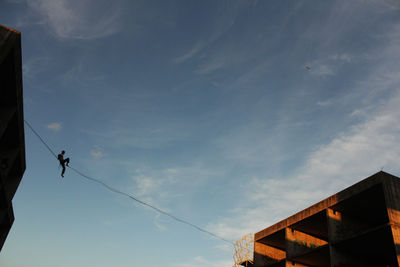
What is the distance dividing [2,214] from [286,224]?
21.7 m

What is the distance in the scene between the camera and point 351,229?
21.5 m

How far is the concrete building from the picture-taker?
14.6 metres

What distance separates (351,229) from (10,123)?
76.5 ft

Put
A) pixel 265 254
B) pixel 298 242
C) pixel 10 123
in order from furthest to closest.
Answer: pixel 265 254 → pixel 298 242 → pixel 10 123

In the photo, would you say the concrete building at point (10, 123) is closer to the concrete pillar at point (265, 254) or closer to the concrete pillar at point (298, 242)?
the concrete pillar at point (265, 254)

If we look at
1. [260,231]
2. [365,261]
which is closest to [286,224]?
[260,231]

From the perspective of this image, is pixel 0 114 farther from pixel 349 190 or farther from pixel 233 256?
pixel 233 256

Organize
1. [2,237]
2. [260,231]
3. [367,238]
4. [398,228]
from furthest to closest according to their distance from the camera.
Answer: [260,231], [2,237], [367,238], [398,228]

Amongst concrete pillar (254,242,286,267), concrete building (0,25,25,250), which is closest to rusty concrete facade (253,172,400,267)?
concrete pillar (254,242,286,267)

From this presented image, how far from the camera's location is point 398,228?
654 inches

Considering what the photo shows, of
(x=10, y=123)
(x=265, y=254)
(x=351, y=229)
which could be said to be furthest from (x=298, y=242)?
(x=10, y=123)

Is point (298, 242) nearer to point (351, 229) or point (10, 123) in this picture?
point (351, 229)

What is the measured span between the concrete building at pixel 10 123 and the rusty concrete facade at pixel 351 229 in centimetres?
2094

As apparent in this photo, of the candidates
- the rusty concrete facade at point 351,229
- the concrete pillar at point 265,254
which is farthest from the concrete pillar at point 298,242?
the concrete pillar at point 265,254
